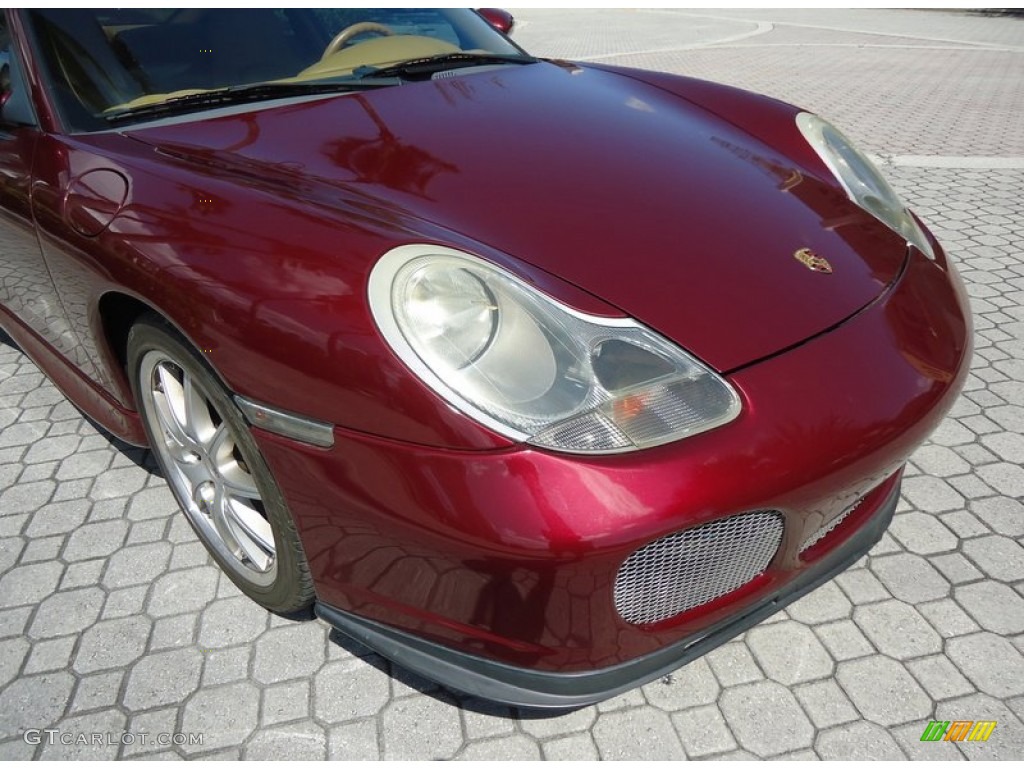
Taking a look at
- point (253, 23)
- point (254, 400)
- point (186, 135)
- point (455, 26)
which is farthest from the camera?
point (455, 26)

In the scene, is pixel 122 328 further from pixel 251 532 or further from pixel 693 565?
pixel 693 565

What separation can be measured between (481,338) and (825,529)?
0.88 meters

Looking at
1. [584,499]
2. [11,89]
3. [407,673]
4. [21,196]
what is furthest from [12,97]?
[584,499]

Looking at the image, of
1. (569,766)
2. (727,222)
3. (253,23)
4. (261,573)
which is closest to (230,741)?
(261,573)

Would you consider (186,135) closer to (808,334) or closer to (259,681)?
(259,681)

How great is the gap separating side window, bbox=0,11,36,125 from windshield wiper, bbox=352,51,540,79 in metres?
0.91

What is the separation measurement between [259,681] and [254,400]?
0.75 metres

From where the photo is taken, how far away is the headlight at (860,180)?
2.10 m

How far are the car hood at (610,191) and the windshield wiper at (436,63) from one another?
0.13 meters

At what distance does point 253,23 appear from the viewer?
7.97ft

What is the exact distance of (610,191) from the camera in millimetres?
1870

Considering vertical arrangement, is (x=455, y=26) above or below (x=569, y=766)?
above

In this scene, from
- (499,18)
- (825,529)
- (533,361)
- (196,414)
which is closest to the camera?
(533,361)

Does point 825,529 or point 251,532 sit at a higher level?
point 825,529
